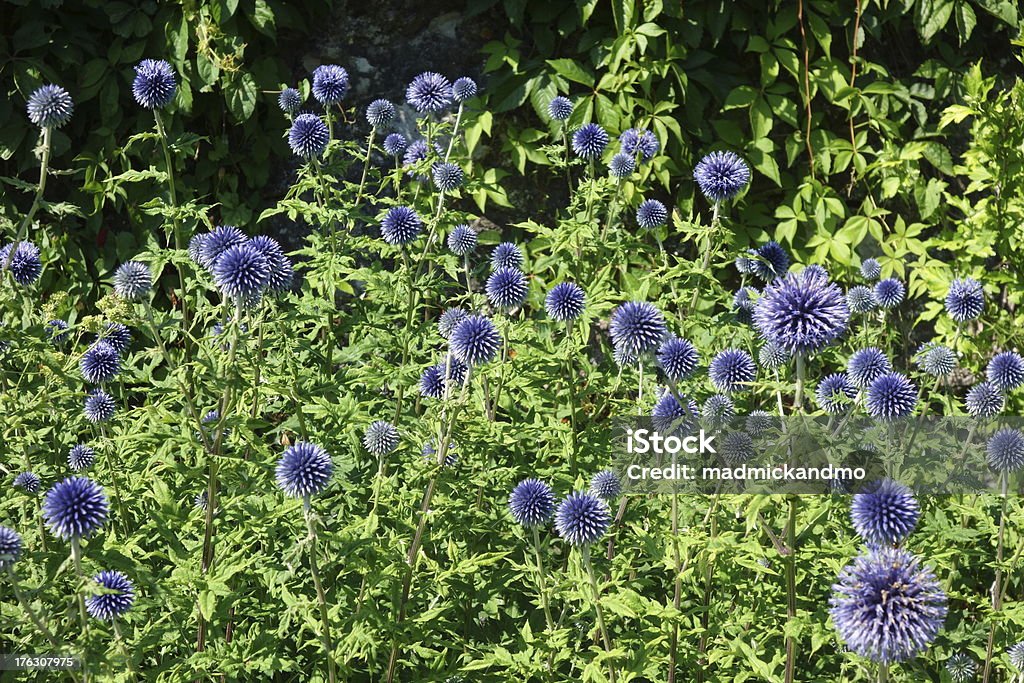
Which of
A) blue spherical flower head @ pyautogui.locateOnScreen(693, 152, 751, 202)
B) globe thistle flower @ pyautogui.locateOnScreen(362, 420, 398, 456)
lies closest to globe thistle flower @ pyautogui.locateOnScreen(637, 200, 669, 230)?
blue spherical flower head @ pyautogui.locateOnScreen(693, 152, 751, 202)

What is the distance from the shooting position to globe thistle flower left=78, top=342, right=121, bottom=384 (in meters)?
3.12

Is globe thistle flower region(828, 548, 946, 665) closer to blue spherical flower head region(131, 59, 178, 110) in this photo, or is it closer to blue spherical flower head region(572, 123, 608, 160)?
blue spherical flower head region(572, 123, 608, 160)

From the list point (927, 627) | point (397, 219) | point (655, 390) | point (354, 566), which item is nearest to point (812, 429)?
point (927, 627)

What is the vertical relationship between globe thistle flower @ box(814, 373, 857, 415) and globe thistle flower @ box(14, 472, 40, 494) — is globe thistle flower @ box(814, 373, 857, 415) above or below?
above

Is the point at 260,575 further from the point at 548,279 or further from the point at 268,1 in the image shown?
the point at 268,1

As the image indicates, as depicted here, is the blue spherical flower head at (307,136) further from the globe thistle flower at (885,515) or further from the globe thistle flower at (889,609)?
the globe thistle flower at (889,609)

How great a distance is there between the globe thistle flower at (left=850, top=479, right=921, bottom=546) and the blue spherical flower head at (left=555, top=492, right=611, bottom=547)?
60 centimetres

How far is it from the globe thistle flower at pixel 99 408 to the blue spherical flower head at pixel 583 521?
1503 millimetres

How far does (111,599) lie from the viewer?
233 cm

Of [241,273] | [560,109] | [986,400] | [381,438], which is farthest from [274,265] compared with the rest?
[986,400]

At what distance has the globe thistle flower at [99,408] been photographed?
3.06m

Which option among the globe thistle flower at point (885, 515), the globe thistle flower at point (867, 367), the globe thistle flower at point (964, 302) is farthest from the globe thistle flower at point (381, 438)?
the globe thistle flower at point (964, 302)

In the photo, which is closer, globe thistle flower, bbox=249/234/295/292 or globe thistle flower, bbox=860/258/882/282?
globe thistle flower, bbox=249/234/295/292

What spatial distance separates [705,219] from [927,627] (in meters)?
3.62
